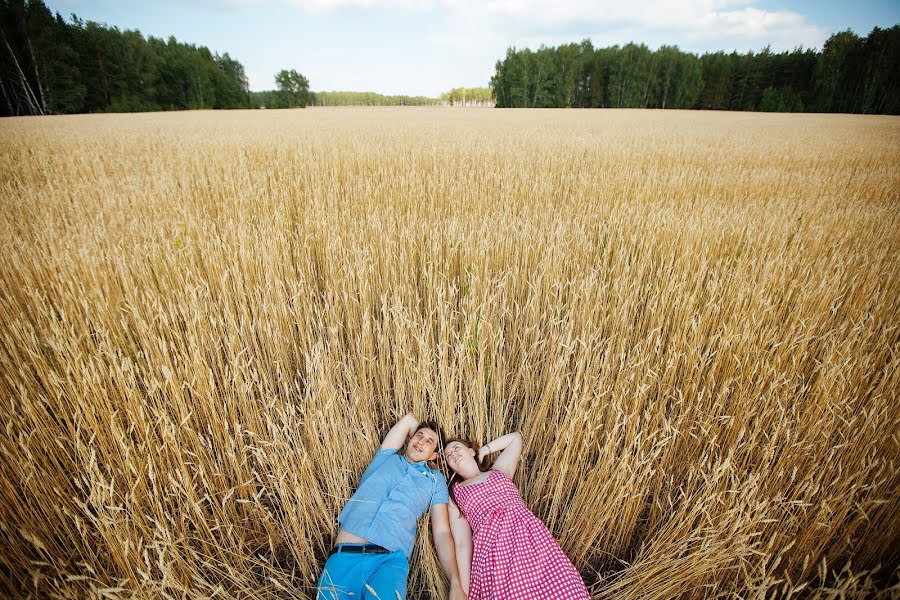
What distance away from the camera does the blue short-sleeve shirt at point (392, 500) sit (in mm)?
1363

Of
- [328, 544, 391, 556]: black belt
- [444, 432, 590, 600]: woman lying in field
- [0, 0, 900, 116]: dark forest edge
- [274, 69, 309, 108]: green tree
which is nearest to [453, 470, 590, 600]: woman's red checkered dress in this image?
[444, 432, 590, 600]: woman lying in field

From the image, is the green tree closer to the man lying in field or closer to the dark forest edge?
the dark forest edge

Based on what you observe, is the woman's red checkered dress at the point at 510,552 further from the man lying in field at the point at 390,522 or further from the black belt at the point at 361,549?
the black belt at the point at 361,549

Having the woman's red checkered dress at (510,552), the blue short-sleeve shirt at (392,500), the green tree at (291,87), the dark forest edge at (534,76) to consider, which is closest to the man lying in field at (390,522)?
the blue short-sleeve shirt at (392,500)

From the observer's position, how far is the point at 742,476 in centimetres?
129

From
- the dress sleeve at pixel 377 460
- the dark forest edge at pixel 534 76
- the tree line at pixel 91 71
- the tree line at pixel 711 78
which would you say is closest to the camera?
the dress sleeve at pixel 377 460

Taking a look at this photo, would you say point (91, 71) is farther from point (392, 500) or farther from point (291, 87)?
point (392, 500)

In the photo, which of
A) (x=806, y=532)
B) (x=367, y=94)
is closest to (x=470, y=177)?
(x=806, y=532)

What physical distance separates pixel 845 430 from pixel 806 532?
1.65ft

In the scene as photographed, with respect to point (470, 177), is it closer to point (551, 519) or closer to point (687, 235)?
point (687, 235)

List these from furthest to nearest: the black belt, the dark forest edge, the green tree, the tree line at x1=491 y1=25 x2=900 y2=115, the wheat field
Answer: the green tree
the tree line at x1=491 y1=25 x2=900 y2=115
the dark forest edge
the black belt
the wheat field

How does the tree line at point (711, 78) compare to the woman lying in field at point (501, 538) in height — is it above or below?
above

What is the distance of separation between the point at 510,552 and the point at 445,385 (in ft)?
2.28

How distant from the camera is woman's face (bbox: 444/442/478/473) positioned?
170cm
